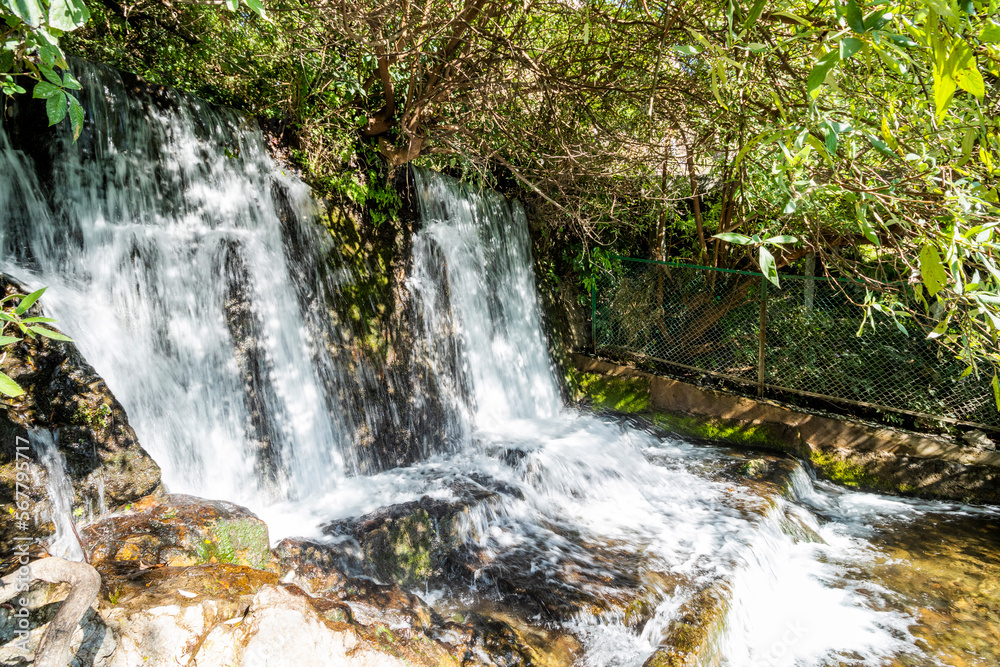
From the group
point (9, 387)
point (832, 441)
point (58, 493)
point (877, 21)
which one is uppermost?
point (877, 21)

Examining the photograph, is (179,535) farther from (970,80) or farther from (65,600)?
(970,80)

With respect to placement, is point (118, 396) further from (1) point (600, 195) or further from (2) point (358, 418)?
(1) point (600, 195)

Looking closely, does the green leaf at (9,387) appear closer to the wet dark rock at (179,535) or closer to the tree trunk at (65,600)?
the tree trunk at (65,600)

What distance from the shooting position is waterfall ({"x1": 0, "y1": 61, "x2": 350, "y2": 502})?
3961 millimetres

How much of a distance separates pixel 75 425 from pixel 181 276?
1584 millimetres

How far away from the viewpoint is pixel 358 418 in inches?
214

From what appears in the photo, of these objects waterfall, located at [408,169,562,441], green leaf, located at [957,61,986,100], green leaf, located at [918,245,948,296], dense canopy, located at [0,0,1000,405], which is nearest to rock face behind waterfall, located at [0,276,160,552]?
dense canopy, located at [0,0,1000,405]

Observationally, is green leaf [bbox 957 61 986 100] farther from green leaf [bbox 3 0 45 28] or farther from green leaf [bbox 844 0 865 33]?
green leaf [bbox 3 0 45 28]

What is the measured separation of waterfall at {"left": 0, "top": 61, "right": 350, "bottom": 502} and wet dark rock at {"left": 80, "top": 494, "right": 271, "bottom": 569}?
863 mm

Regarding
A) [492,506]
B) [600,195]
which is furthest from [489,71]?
[492,506]

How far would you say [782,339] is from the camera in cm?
660

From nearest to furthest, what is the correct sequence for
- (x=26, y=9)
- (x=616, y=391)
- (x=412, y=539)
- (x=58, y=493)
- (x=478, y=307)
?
(x=26, y=9), (x=58, y=493), (x=412, y=539), (x=478, y=307), (x=616, y=391)

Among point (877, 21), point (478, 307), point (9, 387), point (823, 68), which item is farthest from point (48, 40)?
point (478, 307)

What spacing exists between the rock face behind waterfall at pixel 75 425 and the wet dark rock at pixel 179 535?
161mm
